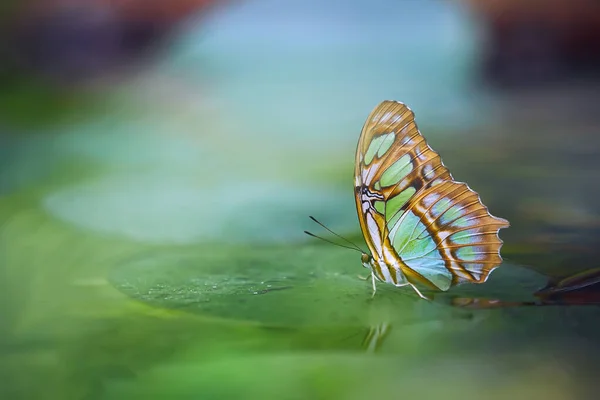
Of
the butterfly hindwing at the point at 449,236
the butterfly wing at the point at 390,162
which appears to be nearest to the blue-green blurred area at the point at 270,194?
the butterfly hindwing at the point at 449,236

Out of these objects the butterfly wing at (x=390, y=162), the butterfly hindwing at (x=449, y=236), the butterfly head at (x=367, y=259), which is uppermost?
the butterfly wing at (x=390, y=162)

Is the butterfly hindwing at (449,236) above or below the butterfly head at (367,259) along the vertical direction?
above

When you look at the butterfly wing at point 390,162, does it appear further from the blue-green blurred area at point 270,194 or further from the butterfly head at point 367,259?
the blue-green blurred area at point 270,194

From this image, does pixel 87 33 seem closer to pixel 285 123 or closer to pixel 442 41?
pixel 285 123

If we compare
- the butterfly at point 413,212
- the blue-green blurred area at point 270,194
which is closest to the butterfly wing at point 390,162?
the butterfly at point 413,212

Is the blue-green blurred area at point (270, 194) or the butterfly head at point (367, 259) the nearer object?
the blue-green blurred area at point (270, 194)

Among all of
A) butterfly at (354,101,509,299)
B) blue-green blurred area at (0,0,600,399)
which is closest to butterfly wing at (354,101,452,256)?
butterfly at (354,101,509,299)

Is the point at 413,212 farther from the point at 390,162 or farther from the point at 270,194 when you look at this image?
the point at 270,194

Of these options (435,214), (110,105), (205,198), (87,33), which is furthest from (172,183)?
(435,214)
